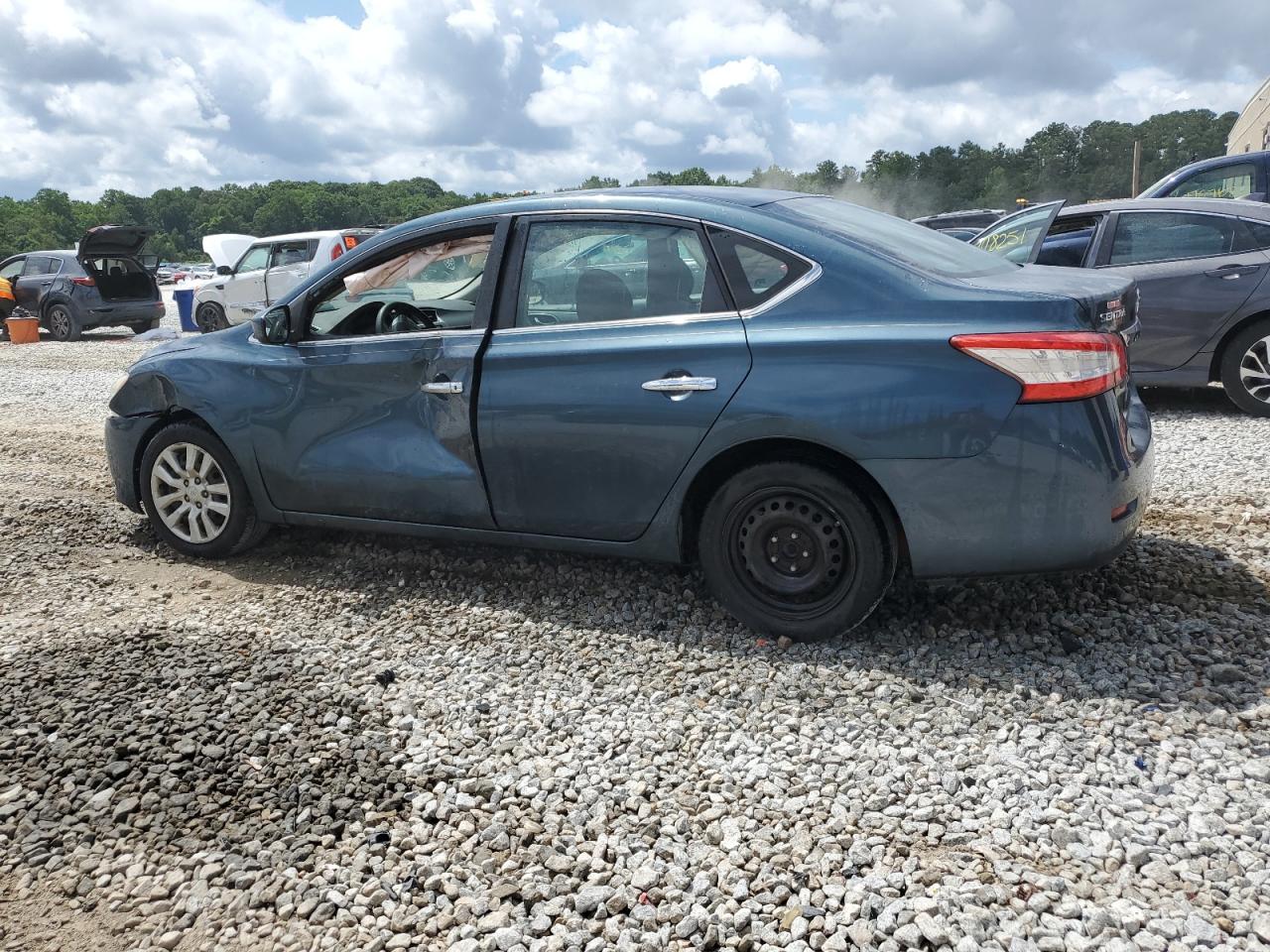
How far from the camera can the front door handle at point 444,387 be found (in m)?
4.33

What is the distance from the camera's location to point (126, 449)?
527 cm

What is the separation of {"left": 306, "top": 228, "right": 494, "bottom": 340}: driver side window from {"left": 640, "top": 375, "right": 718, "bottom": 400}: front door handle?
3.25 feet

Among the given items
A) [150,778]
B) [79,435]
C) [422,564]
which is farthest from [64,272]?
[150,778]

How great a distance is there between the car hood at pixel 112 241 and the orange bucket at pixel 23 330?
147cm

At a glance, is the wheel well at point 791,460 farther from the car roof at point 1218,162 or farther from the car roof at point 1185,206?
Result: the car roof at point 1218,162

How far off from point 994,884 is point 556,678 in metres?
1.74

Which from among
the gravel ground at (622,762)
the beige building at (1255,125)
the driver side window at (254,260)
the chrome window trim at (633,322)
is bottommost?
the gravel ground at (622,762)

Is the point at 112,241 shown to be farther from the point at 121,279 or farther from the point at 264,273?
the point at 264,273

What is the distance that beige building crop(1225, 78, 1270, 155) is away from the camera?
134ft

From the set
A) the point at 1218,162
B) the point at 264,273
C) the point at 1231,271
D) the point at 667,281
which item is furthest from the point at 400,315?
the point at 264,273

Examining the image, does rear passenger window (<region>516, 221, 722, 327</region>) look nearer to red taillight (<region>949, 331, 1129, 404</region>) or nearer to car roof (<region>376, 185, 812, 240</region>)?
car roof (<region>376, 185, 812, 240</region>)

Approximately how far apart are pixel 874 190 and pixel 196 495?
12240 centimetres

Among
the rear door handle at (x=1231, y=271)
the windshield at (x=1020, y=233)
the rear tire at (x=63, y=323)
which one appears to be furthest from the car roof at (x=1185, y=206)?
the rear tire at (x=63, y=323)

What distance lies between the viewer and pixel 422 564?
5047mm
